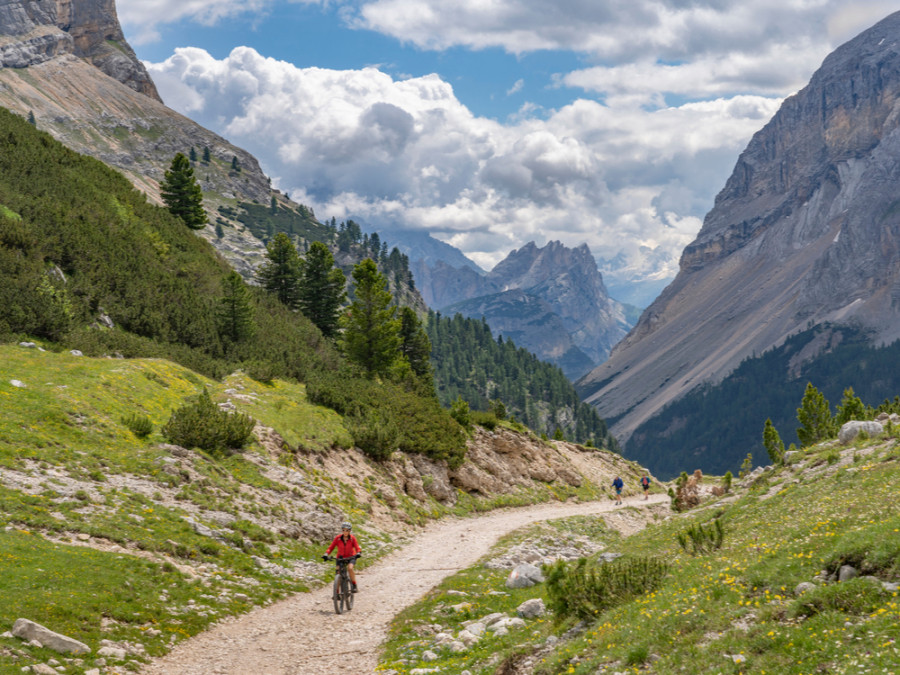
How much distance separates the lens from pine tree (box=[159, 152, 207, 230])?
7312cm

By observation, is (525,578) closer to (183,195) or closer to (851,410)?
(851,410)

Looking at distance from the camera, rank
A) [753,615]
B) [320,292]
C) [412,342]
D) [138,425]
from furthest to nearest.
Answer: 1. [412,342]
2. [320,292]
3. [138,425]
4. [753,615]

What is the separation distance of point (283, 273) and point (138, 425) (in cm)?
5336

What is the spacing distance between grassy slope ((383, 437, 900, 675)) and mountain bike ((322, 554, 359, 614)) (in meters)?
2.12

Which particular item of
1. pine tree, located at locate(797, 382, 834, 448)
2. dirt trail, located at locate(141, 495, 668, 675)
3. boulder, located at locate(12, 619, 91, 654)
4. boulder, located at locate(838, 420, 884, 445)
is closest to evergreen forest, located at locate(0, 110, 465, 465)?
dirt trail, located at locate(141, 495, 668, 675)

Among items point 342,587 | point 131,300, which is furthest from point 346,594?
point 131,300

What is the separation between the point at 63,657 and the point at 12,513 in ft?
22.4

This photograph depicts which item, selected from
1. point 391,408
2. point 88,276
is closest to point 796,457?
point 391,408

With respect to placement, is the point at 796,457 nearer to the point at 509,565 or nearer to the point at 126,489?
the point at 509,565

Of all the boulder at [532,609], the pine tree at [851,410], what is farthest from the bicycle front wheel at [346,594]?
the pine tree at [851,410]

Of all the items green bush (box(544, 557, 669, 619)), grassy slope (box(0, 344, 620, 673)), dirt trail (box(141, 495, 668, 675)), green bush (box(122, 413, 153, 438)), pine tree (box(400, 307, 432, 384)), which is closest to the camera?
green bush (box(544, 557, 669, 619))

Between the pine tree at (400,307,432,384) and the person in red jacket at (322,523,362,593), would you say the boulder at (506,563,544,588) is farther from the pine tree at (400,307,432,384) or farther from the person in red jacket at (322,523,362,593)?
the pine tree at (400,307,432,384)

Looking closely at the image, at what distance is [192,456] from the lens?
2472 cm

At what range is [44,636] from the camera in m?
11.9
